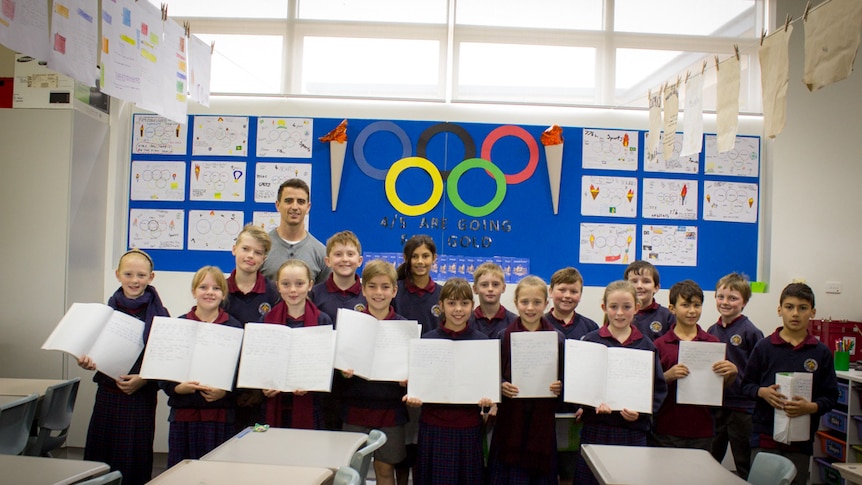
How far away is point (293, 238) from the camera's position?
3477mm

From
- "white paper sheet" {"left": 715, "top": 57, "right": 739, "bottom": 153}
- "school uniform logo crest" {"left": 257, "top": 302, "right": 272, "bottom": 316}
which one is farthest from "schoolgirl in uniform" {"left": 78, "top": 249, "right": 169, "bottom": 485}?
"white paper sheet" {"left": 715, "top": 57, "right": 739, "bottom": 153}

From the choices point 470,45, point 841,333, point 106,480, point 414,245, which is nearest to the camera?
point 106,480

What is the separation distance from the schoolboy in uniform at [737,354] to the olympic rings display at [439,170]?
1.83 meters

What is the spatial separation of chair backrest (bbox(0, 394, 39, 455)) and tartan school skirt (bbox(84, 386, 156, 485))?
29 centimetres

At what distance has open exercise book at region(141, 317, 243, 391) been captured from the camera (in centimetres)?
260

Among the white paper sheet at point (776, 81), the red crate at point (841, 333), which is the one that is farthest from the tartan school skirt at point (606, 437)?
the red crate at point (841, 333)

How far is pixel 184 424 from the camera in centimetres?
275

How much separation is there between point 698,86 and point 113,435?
12.5 ft

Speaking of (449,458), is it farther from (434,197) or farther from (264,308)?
(434,197)

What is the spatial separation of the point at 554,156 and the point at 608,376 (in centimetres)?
246

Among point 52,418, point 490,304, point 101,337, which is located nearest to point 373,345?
point 490,304

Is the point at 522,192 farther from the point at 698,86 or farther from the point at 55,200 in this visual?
the point at 55,200

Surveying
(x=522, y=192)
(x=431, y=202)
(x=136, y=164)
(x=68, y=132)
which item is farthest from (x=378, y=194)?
(x=68, y=132)

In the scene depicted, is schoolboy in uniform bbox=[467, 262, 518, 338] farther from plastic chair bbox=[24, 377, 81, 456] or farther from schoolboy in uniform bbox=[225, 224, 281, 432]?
plastic chair bbox=[24, 377, 81, 456]
